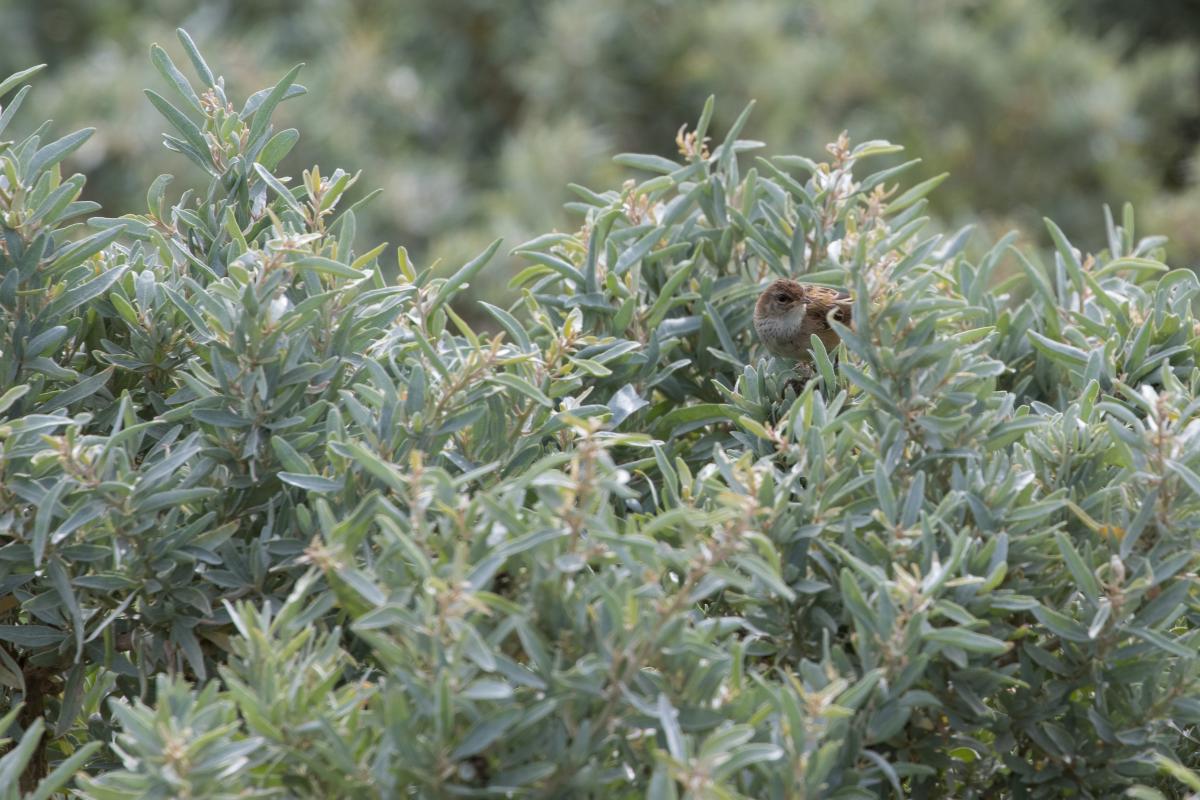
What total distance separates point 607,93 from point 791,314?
219 inches

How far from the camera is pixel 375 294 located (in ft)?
5.78

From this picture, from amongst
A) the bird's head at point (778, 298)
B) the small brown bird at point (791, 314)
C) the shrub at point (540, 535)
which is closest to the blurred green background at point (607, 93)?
the small brown bird at point (791, 314)

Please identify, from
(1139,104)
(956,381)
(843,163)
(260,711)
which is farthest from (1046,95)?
(260,711)

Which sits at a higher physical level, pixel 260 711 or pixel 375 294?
pixel 375 294

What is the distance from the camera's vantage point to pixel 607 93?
780cm

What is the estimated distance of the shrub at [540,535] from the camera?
4.42 ft

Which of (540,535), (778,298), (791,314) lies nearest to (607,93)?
(791,314)

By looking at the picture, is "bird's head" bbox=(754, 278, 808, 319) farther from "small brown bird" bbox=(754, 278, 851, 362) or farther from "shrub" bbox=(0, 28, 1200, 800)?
"shrub" bbox=(0, 28, 1200, 800)

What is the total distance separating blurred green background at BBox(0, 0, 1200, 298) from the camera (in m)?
6.91

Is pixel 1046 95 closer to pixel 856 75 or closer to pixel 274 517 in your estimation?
pixel 856 75

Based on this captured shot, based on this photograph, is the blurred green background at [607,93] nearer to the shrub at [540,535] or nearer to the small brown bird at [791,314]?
the small brown bird at [791,314]

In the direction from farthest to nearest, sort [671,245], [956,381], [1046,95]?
[1046,95] → [671,245] → [956,381]

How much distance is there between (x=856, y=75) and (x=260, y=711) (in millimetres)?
6962

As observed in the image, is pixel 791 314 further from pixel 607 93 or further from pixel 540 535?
pixel 607 93
